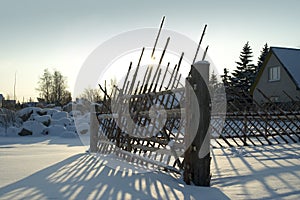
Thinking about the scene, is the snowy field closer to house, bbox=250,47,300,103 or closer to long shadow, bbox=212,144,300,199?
long shadow, bbox=212,144,300,199

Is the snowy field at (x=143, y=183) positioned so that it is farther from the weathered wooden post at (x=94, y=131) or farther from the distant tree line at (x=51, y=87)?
the distant tree line at (x=51, y=87)

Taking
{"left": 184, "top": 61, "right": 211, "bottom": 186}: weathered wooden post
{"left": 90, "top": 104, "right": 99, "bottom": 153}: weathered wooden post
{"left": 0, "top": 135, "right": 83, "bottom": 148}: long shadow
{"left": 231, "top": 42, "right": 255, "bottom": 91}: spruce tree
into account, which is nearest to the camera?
{"left": 184, "top": 61, "right": 211, "bottom": 186}: weathered wooden post

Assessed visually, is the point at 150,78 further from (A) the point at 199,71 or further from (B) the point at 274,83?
(B) the point at 274,83

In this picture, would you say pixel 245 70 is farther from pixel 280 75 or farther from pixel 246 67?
pixel 280 75

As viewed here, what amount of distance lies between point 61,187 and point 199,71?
6.31 ft

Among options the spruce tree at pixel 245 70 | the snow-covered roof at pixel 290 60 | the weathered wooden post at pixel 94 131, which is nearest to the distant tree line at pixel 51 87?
the spruce tree at pixel 245 70

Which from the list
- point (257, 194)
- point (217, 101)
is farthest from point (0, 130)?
point (257, 194)

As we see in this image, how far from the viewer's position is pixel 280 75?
18891 mm

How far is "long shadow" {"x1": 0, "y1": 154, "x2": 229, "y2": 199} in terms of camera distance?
3.00 meters

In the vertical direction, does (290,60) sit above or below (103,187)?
above

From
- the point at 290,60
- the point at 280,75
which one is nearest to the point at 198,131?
the point at 280,75

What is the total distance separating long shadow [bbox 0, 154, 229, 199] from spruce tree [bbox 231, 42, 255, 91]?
25.5 metres

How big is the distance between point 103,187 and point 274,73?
18396 millimetres

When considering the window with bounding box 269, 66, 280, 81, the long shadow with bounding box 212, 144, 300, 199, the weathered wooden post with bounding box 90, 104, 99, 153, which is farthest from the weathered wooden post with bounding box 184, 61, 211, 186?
the window with bounding box 269, 66, 280, 81
